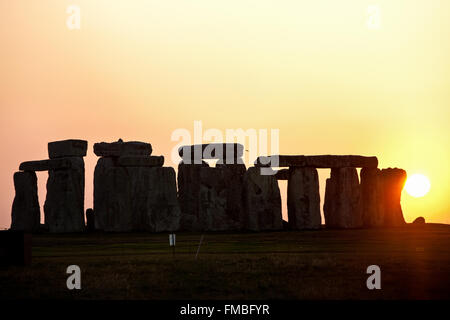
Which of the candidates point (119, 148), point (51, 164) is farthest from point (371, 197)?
point (51, 164)

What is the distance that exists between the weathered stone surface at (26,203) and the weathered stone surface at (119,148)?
404cm

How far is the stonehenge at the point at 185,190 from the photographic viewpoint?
42.7m

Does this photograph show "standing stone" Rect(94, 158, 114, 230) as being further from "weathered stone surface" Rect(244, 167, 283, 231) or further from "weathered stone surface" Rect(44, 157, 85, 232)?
"weathered stone surface" Rect(244, 167, 283, 231)

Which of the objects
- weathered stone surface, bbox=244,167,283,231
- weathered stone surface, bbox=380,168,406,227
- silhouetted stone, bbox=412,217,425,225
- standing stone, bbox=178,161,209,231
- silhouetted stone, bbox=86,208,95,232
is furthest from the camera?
silhouetted stone, bbox=412,217,425,225

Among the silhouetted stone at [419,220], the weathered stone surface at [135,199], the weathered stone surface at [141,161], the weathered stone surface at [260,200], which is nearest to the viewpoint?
the weathered stone surface at [135,199]

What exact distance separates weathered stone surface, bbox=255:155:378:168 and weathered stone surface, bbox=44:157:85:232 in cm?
894

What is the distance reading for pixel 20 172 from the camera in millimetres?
45594

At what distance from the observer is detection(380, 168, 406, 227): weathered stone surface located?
47.2 m

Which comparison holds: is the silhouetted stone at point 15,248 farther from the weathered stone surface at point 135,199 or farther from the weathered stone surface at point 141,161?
the weathered stone surface at point 141,161

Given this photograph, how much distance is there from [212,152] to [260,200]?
3790 millimetres

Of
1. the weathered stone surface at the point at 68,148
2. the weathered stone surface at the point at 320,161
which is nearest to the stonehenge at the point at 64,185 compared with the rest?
the weathered stone surface at the point at 68,148

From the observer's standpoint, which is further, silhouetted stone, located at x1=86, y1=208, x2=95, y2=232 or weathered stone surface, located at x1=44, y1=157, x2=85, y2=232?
silhouetted stone, located at x1=86, y1=208, x2=95, y2=232

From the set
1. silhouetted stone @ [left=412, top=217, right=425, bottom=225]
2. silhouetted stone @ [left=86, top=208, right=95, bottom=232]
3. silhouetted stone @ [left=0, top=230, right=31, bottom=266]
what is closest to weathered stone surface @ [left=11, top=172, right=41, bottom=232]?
silhouetted stone @ [left=86, top=208, right=95, bottom=232]
